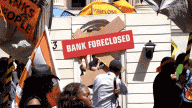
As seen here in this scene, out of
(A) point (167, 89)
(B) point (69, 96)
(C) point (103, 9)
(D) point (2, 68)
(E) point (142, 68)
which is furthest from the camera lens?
(C) point (103, 9)

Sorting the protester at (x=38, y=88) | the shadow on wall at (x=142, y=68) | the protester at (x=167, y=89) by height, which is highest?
the protester at (x=38, y=88)

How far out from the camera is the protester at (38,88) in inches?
132

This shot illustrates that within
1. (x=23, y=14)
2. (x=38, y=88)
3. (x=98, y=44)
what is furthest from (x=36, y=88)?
(x=98, y=44)

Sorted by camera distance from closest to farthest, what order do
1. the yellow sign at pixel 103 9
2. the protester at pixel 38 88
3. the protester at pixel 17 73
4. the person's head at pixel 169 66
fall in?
1. the protester at pixel 38 88
2. the person's head at pixel 169 66
3. the protester at pixel 17 73
4. the yellow sign at pixel 103 9

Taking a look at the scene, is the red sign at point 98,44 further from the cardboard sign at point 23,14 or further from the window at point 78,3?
the window at point 78,3

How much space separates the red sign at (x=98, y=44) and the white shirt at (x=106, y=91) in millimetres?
1500

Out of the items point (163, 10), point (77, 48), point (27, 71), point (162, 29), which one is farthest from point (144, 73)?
point (27, 71)

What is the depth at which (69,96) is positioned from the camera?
2.88m

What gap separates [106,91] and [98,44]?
1.80m

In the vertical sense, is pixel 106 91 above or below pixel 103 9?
below

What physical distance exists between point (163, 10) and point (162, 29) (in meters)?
3.83

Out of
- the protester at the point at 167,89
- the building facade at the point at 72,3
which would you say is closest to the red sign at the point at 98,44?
the protester at the point at 167,89

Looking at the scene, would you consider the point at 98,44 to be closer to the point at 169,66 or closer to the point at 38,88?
the point at 169,66

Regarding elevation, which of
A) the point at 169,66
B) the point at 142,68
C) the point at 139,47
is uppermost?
the point at 169,66
